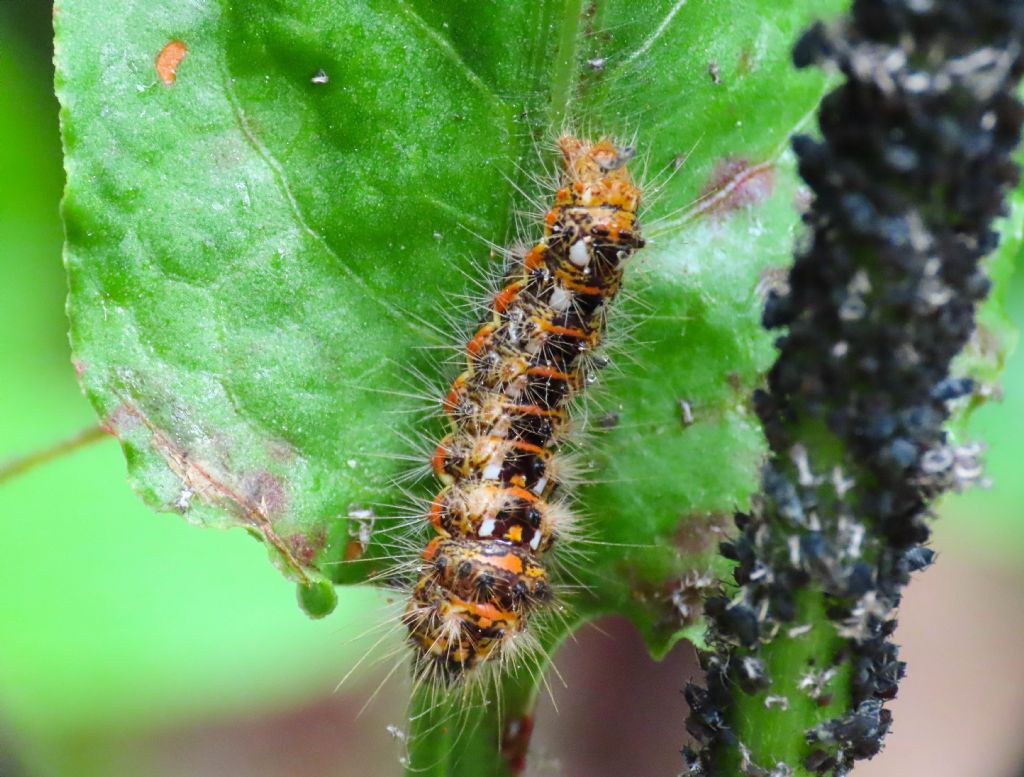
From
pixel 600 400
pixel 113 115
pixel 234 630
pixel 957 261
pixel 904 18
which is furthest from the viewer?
pixel 234 630

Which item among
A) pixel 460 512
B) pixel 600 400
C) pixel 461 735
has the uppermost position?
pixel 600 400

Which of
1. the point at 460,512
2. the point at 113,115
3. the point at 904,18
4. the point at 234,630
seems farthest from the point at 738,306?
the point at 234,630

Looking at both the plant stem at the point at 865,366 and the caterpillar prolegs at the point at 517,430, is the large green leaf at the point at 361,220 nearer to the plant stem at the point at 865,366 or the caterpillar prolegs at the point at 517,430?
the caterpillar prolegs at the point at 517,430

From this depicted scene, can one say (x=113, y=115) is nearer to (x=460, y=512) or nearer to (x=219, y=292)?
(x=219, y=292)

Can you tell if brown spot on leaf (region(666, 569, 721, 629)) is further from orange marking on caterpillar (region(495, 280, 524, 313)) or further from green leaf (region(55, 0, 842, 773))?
orange marking on caterpillar (region(495, 280, 524, 313))

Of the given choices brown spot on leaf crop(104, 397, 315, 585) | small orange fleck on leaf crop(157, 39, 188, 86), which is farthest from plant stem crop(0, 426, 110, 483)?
small orange fleck on leaf crop(157, 39, 188, 86)

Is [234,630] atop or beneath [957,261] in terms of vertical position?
beneath

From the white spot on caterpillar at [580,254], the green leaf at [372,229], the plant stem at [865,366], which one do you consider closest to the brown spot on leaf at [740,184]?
the green leaf at [372,229]
